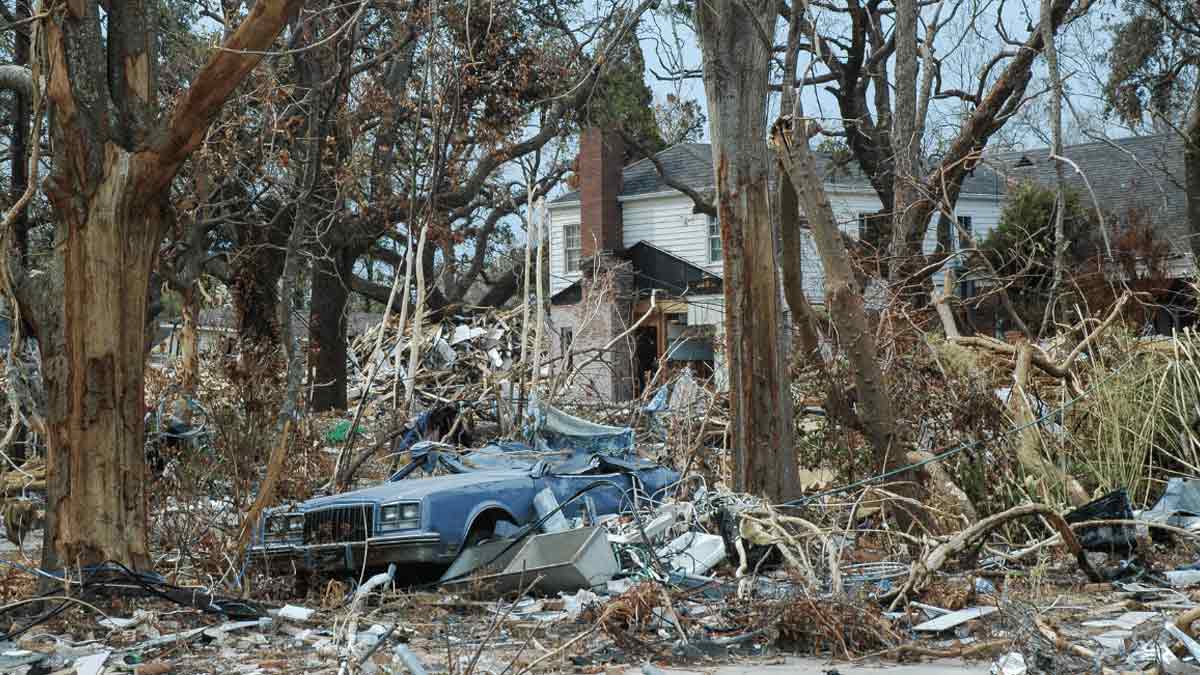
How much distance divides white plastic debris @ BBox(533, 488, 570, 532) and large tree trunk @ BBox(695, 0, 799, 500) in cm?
168

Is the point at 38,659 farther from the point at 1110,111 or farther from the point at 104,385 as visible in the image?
the point at 1110,111

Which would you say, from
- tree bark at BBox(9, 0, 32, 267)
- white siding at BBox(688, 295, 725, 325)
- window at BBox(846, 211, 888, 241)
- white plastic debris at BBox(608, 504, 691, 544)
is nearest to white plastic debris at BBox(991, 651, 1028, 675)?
white plastic debris at BBox(608, 504, 691, 544)

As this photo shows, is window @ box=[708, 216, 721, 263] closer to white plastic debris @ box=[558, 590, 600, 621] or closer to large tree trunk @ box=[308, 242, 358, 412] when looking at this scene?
large tree trunk @ box=[308, 242, 358, 412]

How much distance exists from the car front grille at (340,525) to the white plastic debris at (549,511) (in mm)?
1318

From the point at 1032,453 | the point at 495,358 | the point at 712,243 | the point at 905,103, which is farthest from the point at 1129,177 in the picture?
the point at 1032,453

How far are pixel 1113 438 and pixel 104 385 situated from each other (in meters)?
8.22

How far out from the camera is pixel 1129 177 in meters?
36.3

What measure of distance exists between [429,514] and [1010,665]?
4.39 metres

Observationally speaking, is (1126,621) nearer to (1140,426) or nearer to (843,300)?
(843,300)

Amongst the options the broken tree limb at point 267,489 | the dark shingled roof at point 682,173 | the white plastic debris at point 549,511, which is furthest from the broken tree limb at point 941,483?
the dark shingled roof at point 682,173

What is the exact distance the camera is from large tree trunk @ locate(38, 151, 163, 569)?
7.75 m

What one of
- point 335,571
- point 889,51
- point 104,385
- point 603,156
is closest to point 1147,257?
point 889,51

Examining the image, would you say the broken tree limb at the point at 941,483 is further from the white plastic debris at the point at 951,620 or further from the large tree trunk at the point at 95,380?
the large tree trunk at the point at 95,380

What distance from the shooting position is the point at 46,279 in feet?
26.8
